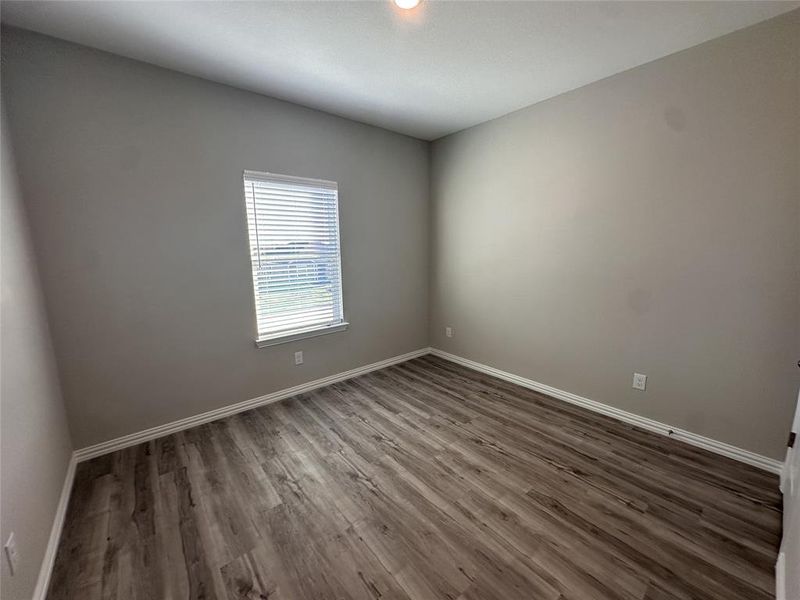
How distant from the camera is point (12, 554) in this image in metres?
1.09

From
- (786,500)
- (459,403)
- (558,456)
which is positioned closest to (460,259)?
(459,403)

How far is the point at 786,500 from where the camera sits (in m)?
1.63

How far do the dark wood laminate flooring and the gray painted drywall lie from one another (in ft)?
0.80

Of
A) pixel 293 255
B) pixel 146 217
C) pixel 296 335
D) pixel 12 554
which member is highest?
pixel 146 217

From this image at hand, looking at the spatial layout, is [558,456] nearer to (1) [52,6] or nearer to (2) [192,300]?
(2) [192,300]

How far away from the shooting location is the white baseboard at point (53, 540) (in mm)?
1276

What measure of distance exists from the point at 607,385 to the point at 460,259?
187cm

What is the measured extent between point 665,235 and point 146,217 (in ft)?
11.9

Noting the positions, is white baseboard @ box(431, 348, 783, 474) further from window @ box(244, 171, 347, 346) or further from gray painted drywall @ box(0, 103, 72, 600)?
gray painted drywall @ box(0, 103, 72, 600)

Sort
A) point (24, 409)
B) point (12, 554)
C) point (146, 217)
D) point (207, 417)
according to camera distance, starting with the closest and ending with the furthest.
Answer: point (12, 554), point (24, 409), point (146, 217), point (207, 417)

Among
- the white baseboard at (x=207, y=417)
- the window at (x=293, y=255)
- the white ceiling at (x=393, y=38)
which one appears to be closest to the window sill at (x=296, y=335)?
the window at (x=293, y=255)

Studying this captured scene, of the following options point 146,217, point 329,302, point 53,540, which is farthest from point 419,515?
point 146,217

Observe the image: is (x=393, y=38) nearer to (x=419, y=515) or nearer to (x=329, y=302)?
(x=329, y=302)

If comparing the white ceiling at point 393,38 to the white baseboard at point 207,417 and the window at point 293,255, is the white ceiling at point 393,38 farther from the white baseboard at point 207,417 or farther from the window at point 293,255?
the white baseboard at point 207,417
